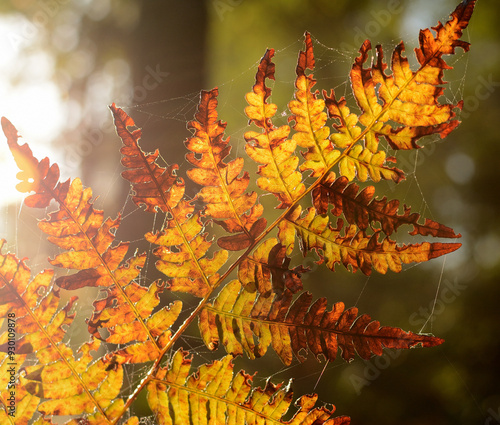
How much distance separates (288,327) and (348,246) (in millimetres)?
155

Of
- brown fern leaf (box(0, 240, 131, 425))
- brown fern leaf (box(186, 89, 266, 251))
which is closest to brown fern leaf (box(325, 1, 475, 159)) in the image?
brown fern leaf (box(186, 89, 266, 251))

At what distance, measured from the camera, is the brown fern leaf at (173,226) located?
0.53m

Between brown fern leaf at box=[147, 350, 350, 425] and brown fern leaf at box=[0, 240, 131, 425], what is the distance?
0.07 m

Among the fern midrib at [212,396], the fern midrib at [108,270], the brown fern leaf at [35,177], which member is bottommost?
the fern midrib at [212,396]

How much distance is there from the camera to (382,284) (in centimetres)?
251

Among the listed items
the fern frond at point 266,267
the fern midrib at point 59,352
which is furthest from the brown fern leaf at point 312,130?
the fern midrib at point 59,352

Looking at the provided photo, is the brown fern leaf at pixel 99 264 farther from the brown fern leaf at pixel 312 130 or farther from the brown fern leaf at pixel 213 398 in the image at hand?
the brown fern leaf at pixel 312 130

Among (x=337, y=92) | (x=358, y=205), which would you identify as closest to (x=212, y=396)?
(x=358, y=205)

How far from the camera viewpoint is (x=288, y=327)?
54 centimetres

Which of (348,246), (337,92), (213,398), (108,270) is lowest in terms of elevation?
(213,398)

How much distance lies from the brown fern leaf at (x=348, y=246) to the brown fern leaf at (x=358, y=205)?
0.02 m

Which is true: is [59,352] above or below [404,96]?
below

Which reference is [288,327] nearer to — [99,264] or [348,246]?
[348,246]

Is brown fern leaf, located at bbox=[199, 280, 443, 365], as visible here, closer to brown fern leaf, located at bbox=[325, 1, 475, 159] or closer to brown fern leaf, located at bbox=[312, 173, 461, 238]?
brown fern leaf, located at bbox=[312, 173, 461, 238]
